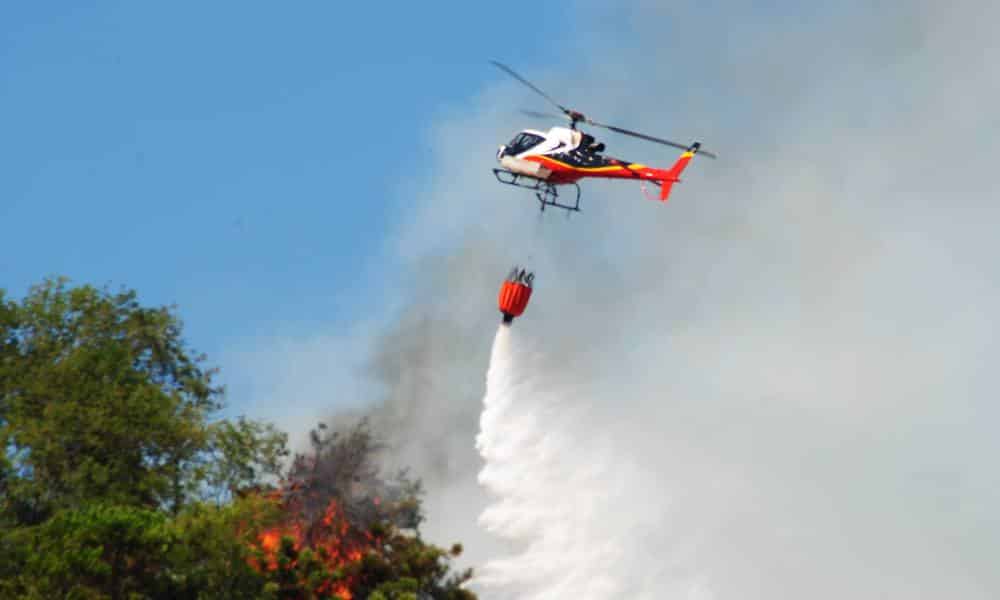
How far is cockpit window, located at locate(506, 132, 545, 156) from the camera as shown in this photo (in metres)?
74.2

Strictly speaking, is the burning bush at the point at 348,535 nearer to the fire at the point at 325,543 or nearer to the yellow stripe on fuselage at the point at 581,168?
the fire at the point at 325,543

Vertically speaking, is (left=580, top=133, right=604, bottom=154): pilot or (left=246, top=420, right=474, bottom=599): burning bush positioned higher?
(left=580, top=133, right=604, bottom=154): pilot

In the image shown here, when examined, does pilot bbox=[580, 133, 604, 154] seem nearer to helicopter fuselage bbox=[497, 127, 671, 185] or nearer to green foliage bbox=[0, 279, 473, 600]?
helicopter fuselage bbox=[497, 127, 671, 185]

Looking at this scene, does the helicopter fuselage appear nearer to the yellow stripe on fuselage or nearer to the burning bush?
the yellow stripe on fuselage

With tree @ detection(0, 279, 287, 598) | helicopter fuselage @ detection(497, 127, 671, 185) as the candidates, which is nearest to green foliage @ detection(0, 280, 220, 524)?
tree @ detection(0, 279, 287, 598)

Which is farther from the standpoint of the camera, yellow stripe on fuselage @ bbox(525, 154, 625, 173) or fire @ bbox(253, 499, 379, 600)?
yellow stripe on fuselage @ bbox(525, 154, 625, 173)

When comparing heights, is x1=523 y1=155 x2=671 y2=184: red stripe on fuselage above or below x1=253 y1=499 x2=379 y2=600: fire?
above

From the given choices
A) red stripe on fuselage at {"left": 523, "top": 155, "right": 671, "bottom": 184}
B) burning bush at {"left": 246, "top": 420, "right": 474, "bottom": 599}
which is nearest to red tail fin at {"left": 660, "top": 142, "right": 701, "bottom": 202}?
red stripe on fuselage at {"left": 523, "top": 155, "right": 671, "bottom": 184}

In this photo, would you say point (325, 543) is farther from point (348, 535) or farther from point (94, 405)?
point (94, 405)

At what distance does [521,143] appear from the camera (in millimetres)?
74312

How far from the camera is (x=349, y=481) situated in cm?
7481

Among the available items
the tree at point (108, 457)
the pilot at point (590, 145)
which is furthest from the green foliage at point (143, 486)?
the pilot at point (590, 145)

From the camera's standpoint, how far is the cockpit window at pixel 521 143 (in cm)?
7419

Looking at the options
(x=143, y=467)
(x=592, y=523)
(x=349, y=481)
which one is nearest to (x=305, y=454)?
(x=349, y=481)
